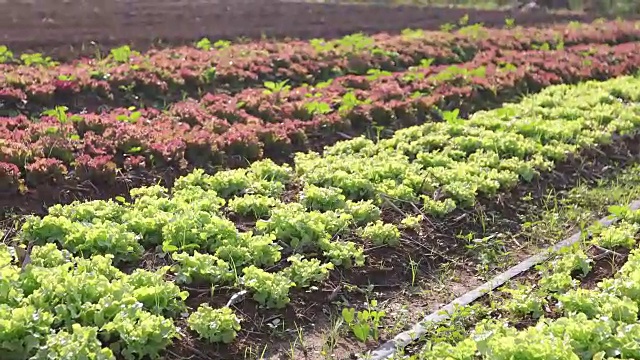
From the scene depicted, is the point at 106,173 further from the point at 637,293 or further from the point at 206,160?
the point at 637,293

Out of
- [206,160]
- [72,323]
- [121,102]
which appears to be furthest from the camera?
[121,102]

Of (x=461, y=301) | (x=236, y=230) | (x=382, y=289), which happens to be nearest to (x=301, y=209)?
(x=236, y=230)

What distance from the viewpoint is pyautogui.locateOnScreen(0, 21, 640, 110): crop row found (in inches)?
353

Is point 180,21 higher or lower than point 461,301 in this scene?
higher

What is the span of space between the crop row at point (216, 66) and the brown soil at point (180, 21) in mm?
1298

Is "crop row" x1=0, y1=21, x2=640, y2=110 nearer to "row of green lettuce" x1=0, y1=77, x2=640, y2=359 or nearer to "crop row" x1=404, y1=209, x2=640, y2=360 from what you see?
"row of green lettuce" x1=0, y1=77, x2=640, y2=359

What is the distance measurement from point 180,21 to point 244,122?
684 centimetres

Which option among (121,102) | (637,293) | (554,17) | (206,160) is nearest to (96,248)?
(206,160)

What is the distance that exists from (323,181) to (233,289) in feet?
6.56

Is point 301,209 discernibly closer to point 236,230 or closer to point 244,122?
point 236,230

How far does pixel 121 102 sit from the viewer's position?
30.2ft

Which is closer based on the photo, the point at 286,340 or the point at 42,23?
the point at 286,340

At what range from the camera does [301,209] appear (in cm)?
614

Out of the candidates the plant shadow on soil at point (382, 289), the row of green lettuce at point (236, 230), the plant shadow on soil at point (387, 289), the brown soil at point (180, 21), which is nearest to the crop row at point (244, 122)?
the plant shadow on soil at point (382, 289)
